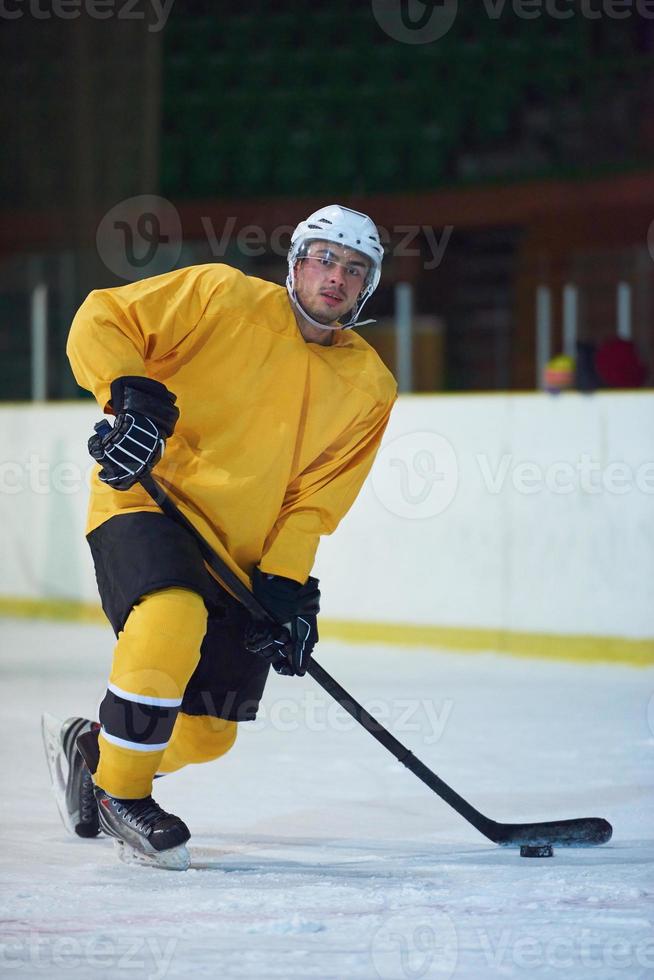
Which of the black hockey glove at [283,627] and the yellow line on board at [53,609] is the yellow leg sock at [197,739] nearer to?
the black hockey glove at [283,627]

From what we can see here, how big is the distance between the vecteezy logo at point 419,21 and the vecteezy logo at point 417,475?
4533 mm

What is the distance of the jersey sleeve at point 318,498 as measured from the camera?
98.9 inches

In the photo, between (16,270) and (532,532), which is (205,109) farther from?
(532,532)

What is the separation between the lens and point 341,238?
8.04 feet

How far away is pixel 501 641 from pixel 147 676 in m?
2.98

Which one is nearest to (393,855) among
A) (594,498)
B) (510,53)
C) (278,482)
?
(278,482)
